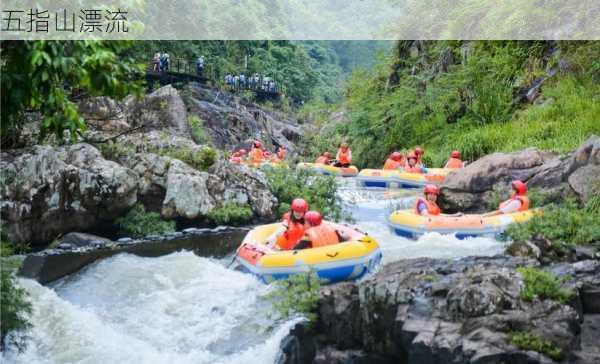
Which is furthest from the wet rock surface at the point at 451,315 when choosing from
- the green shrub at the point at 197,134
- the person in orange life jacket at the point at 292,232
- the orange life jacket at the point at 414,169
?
the green shrub at the point at 197,134

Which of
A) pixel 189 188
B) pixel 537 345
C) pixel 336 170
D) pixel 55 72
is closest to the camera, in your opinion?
pixel 55 72

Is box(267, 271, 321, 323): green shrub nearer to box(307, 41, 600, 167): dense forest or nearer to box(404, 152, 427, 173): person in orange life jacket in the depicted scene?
box(307, 41, 600, 167): dense forest

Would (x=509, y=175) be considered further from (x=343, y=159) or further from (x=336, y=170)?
(x=343, y=159)

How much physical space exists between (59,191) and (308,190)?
412 cm

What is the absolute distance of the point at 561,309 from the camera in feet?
16.0

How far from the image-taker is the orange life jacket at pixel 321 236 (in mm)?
7344

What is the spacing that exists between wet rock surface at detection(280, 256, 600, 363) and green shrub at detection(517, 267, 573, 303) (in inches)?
2.2

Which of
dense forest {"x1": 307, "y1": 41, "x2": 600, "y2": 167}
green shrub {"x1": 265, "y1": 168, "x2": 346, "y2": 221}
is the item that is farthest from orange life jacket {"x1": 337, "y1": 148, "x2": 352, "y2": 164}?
green shrub {"x1": 265, "y1": 168, "x2": 346, "y2": 221}

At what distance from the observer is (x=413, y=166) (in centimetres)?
1462

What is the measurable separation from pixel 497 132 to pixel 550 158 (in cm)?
360

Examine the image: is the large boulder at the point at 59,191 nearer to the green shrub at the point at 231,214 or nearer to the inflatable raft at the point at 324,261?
the green shrub at the point at 231,214

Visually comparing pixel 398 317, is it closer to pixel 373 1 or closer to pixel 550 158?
pixel 550 158

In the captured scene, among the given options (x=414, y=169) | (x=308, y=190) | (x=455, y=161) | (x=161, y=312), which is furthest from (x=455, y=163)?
(x=161, y=312)

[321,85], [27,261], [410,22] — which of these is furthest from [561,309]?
[321,85]
